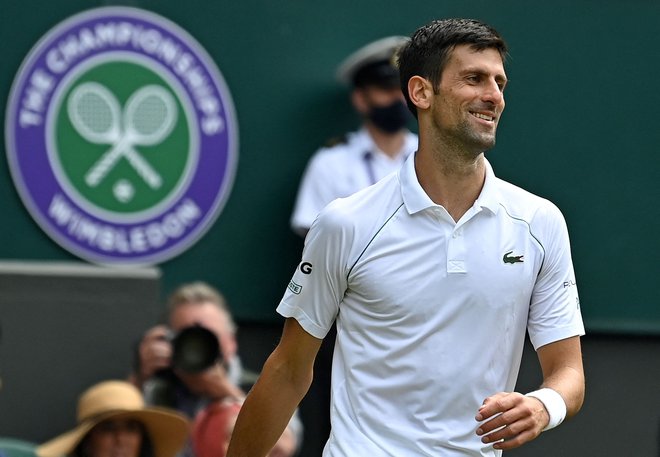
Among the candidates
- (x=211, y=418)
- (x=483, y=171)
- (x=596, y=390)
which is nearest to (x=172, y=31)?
(x=211, y=418)

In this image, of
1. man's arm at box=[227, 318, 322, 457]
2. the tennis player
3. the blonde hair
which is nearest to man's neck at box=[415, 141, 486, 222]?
the tennis player

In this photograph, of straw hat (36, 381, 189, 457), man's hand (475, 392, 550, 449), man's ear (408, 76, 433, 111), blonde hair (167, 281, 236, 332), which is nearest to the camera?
man's hand (475, 392, 550, 449)

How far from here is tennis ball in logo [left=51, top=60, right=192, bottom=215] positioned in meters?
6.99

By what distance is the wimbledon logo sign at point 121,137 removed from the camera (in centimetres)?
693

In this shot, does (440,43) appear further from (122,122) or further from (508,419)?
(122,122)

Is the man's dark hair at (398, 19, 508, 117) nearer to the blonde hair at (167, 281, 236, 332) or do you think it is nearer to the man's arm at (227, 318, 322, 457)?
the man's arm at (227, 318, 322, 457)

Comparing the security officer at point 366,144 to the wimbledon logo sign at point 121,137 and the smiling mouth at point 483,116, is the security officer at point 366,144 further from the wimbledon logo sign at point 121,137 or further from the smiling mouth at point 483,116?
the smiling mouth at point 483,116

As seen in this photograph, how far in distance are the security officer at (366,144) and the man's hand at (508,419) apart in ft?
10.4

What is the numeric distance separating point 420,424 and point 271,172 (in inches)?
130

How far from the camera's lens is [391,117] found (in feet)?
22.7

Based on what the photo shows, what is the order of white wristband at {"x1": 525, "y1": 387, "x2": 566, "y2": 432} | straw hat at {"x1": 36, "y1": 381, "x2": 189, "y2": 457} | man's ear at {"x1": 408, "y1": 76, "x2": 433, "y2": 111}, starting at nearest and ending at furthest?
white wristband at {"x1": 525, "y1": 387, "x2": 566, "y2": 432} → man's ear at {"x1": 408, "y1": 76, "x2": 433, "y2": 111} → straw hat at {"x1": 36, "y1": 381, "x2": 189, "y2": 457}

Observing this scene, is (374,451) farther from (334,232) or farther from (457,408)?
(334,232)

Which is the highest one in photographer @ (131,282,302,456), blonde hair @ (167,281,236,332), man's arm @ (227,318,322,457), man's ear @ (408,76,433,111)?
man's ear @ (408,76,433,111)

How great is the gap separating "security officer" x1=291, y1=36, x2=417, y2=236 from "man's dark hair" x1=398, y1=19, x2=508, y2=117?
256 cm
